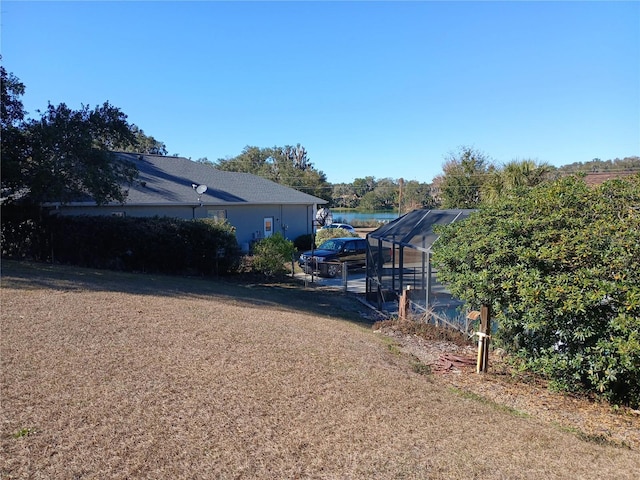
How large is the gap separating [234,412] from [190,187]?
69.3 feet

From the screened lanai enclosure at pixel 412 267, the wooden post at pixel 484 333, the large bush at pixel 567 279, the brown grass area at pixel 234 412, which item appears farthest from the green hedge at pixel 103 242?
the wooden post at pixel 484 333

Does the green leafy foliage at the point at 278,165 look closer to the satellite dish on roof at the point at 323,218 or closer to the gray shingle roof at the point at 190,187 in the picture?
the satellite dish on roof at the point at 323,218

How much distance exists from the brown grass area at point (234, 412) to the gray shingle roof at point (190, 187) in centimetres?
1420

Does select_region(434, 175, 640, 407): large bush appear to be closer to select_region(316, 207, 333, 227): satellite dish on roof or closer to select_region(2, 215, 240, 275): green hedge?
select_region(2, 215, 240, 275): green hedge

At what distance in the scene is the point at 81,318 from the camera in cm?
730

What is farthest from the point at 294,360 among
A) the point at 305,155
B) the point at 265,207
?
the point at 305,155

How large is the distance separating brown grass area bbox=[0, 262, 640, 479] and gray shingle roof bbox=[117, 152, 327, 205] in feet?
46.6

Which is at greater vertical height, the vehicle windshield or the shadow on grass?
the vehicle windshield

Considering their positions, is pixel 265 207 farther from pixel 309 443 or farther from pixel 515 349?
pixel 309 443

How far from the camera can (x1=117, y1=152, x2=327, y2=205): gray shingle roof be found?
71.1 feet

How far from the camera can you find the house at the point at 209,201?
20.8 metres

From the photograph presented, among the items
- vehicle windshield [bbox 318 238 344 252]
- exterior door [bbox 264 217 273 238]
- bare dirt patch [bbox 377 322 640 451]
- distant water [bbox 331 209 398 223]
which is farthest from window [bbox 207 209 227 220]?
distant water [bbox 331 209 398 223]

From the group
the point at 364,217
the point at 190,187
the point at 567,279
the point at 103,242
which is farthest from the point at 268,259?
the point at 364,217

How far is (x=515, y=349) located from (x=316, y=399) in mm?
3276
